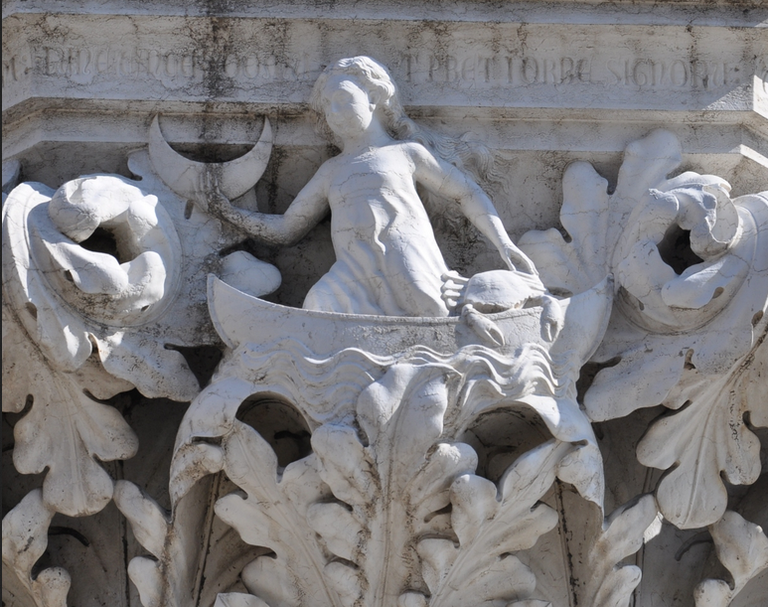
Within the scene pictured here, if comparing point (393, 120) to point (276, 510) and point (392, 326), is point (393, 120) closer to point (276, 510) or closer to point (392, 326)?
point (392, 326)

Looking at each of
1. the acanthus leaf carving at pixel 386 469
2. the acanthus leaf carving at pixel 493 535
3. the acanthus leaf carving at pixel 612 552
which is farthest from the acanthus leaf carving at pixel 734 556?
the acanthus leaf carving at pixel 386 469

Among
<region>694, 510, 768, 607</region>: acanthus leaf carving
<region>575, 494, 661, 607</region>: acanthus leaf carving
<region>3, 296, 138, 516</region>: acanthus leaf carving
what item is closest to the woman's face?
<region>3, 296, 138, 516</region>: acanthus leaf carving

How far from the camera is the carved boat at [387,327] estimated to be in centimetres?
604

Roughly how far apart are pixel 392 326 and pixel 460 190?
27.8 inches

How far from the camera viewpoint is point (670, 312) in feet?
20.8

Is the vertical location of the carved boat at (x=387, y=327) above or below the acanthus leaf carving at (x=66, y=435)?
above

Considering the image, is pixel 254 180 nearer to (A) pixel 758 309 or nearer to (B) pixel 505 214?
(B) pixel 505 214

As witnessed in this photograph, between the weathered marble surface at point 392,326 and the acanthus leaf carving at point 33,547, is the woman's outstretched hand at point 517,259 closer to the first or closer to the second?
the weathered marble surface at point 392,326

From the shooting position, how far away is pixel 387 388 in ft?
19.5

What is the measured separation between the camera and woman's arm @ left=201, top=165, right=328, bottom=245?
6512 mm

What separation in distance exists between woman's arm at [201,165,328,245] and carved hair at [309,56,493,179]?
0.23 m

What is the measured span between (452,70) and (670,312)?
1250 millimetres

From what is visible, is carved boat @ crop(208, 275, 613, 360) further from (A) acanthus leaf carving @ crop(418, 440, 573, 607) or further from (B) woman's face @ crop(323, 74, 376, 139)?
(B) woman's face @ crop(323, 74, 376, 139)

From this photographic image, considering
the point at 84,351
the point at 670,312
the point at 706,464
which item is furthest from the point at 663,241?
the point at 84,351
